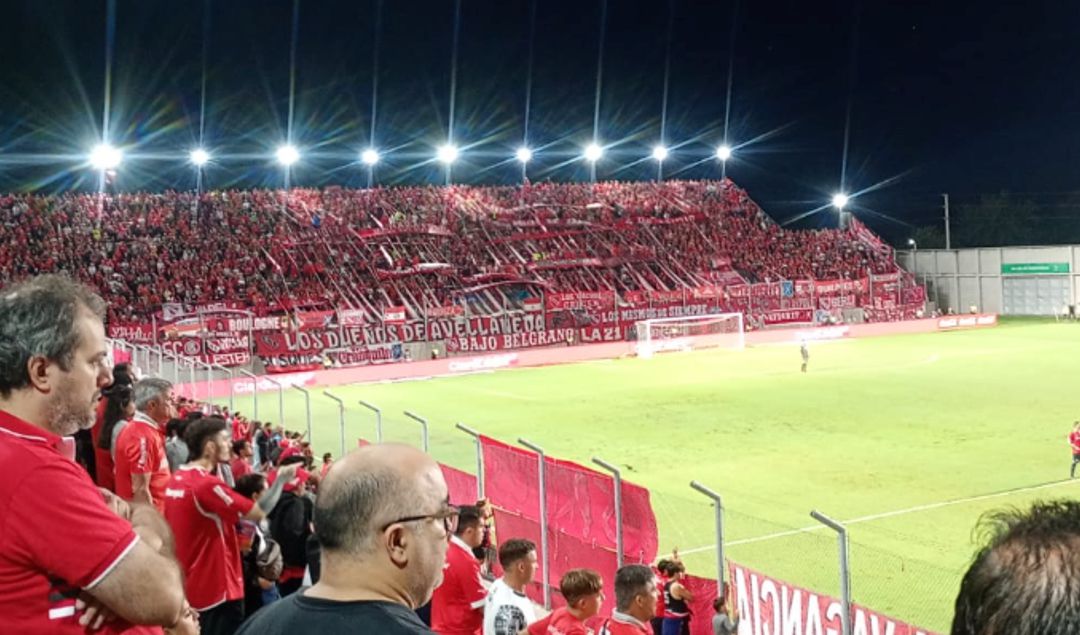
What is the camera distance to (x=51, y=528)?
110 inches

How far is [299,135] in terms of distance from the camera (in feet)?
289

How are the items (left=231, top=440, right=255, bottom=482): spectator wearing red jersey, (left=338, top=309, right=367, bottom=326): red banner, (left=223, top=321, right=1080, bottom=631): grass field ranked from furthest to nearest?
(left=338, top=309, right=367, bottom=326): red banner
(left=223, top=321, right=1080, bottom=631): grass field
(left=231, top=440, right=255, bottom=482): spectator wearing red jersey

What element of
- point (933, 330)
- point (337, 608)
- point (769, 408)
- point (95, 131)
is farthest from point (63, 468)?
point (95, 131)

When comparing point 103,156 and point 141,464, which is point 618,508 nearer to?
point 141,464

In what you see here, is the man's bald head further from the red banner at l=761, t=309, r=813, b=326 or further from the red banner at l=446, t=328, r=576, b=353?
the red banner at l=761, t=309, r=813, b=326

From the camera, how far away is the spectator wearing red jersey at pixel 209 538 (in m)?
6.67

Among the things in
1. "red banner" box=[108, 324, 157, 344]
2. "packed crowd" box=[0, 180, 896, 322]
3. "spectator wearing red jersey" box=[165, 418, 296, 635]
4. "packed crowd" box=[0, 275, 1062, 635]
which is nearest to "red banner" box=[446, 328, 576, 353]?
"packed crowd" box=[0, 180, 896, 322]

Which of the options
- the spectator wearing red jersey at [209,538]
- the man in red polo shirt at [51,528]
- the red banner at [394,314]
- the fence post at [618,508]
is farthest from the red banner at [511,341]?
the man in red polo shirt at [51,528]

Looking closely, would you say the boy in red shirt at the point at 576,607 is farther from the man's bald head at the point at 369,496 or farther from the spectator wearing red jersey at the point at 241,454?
the spectator wearing red jersey at the point at 241,454

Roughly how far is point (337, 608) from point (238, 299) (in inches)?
1964

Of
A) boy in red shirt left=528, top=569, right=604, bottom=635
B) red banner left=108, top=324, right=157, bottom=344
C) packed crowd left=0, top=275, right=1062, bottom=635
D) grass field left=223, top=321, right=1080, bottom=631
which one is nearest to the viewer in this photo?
packed crowd left=0, top=275, right=1062, bottom=635

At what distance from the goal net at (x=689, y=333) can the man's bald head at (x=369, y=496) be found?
49.4 m

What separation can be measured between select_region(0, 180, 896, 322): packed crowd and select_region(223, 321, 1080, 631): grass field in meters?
12.2

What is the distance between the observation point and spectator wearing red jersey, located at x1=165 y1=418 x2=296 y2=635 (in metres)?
6.67
